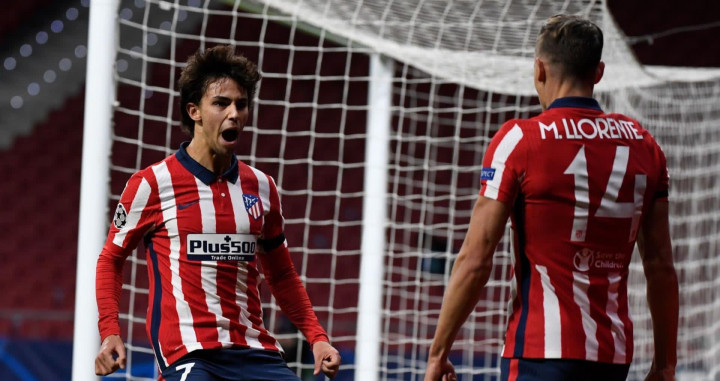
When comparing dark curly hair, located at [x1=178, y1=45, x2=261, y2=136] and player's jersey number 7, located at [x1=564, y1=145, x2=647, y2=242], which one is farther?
dark curly hair, located at [x1=178, y1=45, x2=261, y2=136]

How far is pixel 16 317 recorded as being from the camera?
316 inches

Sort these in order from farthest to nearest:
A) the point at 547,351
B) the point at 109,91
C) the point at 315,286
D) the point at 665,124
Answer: the point at 315,286
the point at 665,124
the point at 109,91
the point at 547,351

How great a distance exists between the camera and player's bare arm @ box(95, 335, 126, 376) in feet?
7.72

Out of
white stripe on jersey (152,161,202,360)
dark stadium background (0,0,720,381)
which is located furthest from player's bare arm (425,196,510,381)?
dark stadium background (0,0,720,381)

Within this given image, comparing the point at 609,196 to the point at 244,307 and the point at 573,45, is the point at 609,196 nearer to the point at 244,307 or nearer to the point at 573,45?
the point at 573,45

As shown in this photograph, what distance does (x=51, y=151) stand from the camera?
33.5 feet

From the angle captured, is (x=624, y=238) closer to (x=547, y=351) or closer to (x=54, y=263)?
(x=547, y=351)

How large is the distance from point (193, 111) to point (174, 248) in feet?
1.34

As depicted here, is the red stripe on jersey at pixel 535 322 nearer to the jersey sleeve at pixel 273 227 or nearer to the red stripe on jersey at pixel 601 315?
the red stripe on jersey at pixel 601 315

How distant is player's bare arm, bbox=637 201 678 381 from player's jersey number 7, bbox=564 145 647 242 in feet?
0.31

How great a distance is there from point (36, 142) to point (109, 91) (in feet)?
23.4

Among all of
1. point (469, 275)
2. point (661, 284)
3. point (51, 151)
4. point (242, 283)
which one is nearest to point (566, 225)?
point (469, 275)

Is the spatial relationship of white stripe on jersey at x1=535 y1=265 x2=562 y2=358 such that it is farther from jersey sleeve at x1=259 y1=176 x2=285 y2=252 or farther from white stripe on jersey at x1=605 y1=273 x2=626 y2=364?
jersey sleeve at x1=259 y1=176 x2=285 y2=252

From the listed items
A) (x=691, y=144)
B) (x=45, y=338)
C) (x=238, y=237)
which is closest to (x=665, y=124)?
(x=691, y=144)
